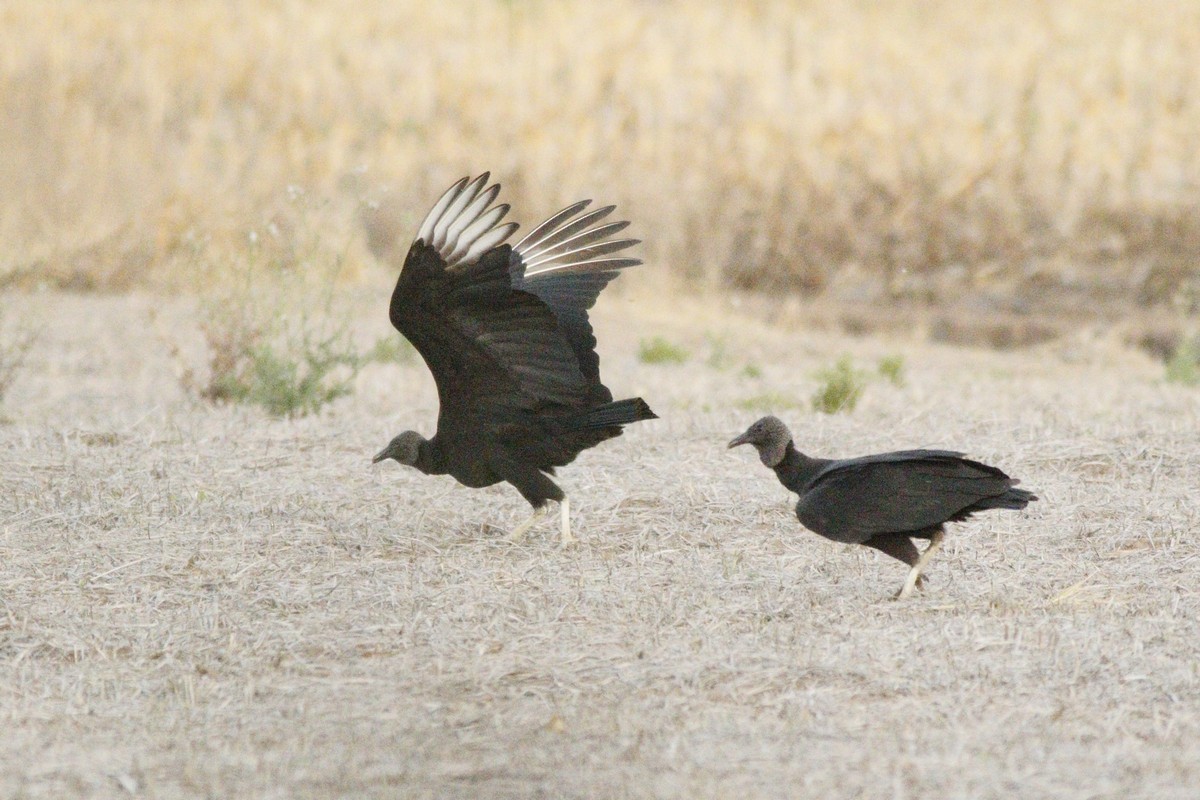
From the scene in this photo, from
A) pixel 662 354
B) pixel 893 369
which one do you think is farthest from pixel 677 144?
pixel 893 369

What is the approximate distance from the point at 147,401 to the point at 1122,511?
5.71 metres

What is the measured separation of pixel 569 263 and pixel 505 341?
734mm

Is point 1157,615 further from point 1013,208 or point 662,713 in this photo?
point 1013,208

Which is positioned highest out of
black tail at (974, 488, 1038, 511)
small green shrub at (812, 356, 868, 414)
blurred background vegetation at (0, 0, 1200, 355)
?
blurred background vegetation at (0, 0, 1200, 355)

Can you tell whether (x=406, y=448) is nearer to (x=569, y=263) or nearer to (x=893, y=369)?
(x=569, y=263)

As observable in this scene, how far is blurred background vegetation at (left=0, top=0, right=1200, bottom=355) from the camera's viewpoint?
46.1 ft

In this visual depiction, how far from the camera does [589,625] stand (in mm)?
4520

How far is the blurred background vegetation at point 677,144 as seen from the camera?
14055 mm

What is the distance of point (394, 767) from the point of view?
11.4 ft

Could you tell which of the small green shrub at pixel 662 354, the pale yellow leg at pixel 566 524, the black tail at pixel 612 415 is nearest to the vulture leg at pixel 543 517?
the pale yellow leg at pixel 566 524

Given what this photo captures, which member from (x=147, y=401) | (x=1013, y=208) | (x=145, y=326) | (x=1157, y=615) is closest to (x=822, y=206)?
(x=1013, y=208)

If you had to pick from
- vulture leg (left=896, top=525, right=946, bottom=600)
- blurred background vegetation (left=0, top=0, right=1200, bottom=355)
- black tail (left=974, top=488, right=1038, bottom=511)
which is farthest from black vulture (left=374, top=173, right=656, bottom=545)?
blurred background vegetation (left=0, top=0, right=1200, bottom=355)

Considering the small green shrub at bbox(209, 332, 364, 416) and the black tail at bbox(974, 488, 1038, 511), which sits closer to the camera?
the black tail at bbox(974, 488, 1038, 511)

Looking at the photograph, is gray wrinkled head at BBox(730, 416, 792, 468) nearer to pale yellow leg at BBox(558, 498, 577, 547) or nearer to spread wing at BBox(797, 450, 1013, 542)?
spread wing at BBox(797, 450, 1013, 542)
